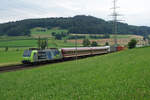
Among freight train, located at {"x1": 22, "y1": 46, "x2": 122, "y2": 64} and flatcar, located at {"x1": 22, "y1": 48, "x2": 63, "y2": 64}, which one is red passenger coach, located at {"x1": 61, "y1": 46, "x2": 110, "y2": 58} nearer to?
freight train, located at {"x1": 22, "y1": 46, "x2": 122, "y2": 64}

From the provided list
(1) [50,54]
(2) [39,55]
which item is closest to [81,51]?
(1) [50,54]

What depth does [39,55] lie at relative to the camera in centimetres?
3145

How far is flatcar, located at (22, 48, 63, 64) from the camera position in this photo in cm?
3020

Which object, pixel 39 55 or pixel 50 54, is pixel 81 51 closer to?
pixel 50 54

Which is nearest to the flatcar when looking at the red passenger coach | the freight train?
the freight train

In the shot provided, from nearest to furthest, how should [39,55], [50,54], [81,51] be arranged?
[39,55] → [50,54] → [81,51]

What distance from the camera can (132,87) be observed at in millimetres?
8281

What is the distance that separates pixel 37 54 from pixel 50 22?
4122 inches

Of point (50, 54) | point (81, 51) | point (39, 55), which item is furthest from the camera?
point (81, 51)

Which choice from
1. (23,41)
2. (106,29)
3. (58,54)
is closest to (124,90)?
(58,54)

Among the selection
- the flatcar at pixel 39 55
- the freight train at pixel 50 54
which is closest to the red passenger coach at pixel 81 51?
the freight train at pixel 50 54

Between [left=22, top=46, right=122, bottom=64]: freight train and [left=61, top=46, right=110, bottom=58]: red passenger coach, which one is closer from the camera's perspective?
[left=22, top=46, right=122, bottom=64]: freight train

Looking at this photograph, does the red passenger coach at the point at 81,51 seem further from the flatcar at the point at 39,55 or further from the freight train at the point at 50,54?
the flatcar at the point at 39,55

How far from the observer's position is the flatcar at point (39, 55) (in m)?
30.2
